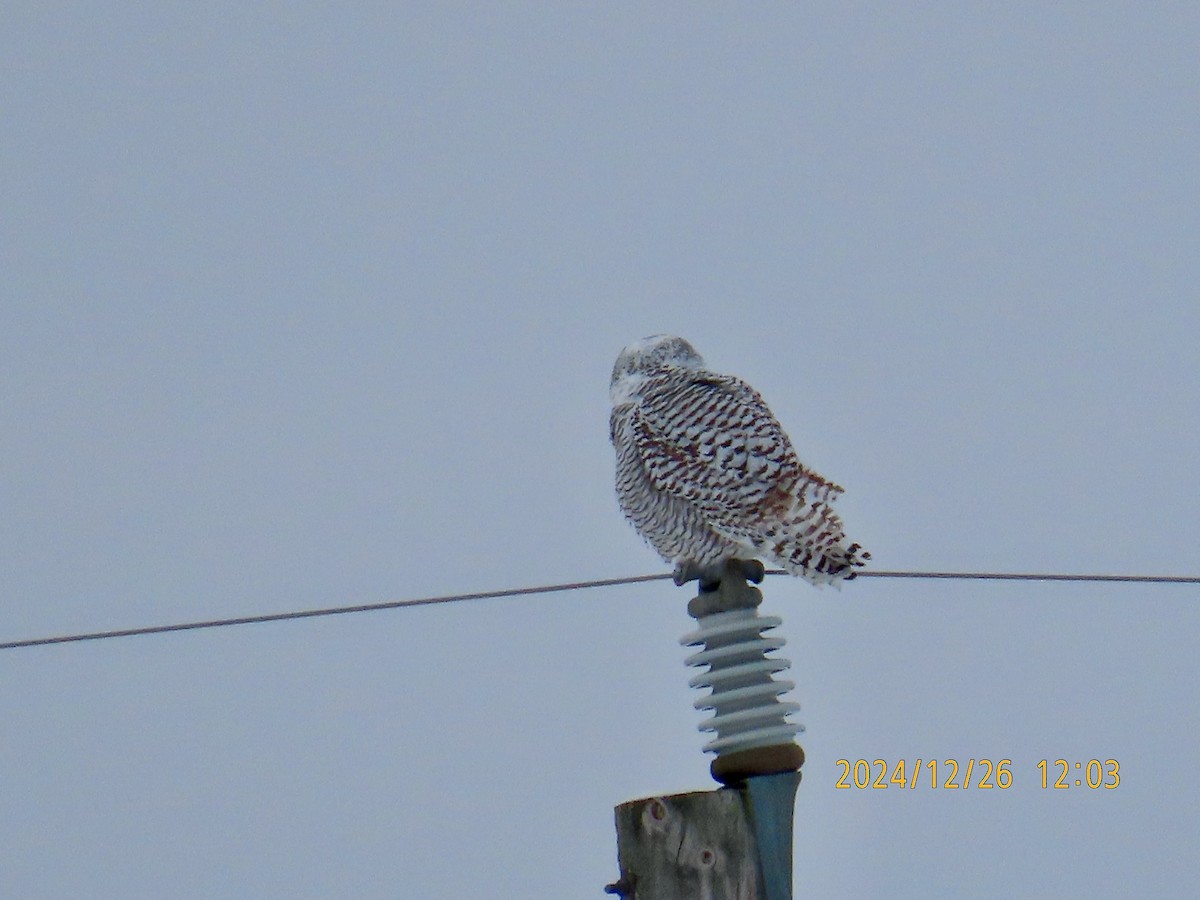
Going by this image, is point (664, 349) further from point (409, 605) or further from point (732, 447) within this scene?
point (409, 605)

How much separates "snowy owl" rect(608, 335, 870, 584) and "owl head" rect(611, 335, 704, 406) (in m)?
0.01

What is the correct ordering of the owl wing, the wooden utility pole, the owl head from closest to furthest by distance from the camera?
the wooden utility pole < the owl wing < the owl head

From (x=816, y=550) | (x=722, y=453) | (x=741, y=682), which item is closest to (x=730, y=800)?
(x=741, y=682)

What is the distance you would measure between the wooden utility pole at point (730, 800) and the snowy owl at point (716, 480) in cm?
71

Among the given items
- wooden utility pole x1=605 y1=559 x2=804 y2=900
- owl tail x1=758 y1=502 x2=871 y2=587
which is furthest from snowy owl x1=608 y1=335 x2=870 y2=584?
wooden utility pole x1=605 y1=559 x2=804 y2=900

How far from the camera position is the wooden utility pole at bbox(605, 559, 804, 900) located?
14.8 ft

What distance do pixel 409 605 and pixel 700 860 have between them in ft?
4.03

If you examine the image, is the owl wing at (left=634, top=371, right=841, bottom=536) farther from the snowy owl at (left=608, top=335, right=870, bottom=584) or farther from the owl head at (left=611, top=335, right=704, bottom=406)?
the owl head at (left=611, top=335, right=704, bottom=406)

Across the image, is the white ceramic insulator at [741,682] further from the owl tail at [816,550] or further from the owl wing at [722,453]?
the owl wing at [722,453]

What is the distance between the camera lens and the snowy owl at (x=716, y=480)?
19.9ft

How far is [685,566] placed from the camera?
628cm

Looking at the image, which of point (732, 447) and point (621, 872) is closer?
point (621, 872)

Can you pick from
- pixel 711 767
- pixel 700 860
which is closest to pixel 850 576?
pixel 711 767

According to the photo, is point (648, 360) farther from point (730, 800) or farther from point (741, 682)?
point (730, 800)
